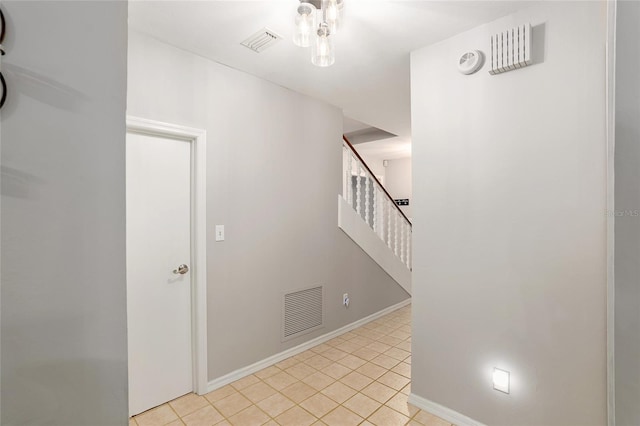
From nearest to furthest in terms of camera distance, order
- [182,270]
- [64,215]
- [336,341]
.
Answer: [64,215] → [182,270] → [336,341]

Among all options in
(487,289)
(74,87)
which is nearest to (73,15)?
(74,87)

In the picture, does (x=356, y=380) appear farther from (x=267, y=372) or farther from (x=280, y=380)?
(x=267, y=372)

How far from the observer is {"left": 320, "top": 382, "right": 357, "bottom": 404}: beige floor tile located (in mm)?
2193

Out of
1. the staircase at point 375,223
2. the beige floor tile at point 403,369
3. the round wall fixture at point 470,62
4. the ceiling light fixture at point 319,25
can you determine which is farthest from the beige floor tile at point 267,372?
the round wall fixture at point 470,62

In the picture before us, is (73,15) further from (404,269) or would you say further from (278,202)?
(404,269)

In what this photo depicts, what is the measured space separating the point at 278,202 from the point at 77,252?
2.26 m

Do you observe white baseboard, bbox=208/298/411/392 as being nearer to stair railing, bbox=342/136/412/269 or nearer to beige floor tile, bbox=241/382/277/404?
beige floor tile, bbox=241/382/277/404

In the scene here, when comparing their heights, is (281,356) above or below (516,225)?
below

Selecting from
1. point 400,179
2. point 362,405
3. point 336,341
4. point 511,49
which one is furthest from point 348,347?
point 400,179

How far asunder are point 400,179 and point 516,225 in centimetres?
518

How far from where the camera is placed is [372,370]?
2.60m

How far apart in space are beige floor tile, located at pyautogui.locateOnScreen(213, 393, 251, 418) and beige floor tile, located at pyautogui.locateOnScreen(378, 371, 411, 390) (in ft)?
3.53

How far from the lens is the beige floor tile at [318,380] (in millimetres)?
2350

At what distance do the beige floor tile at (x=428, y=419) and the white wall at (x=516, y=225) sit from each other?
118 mm
